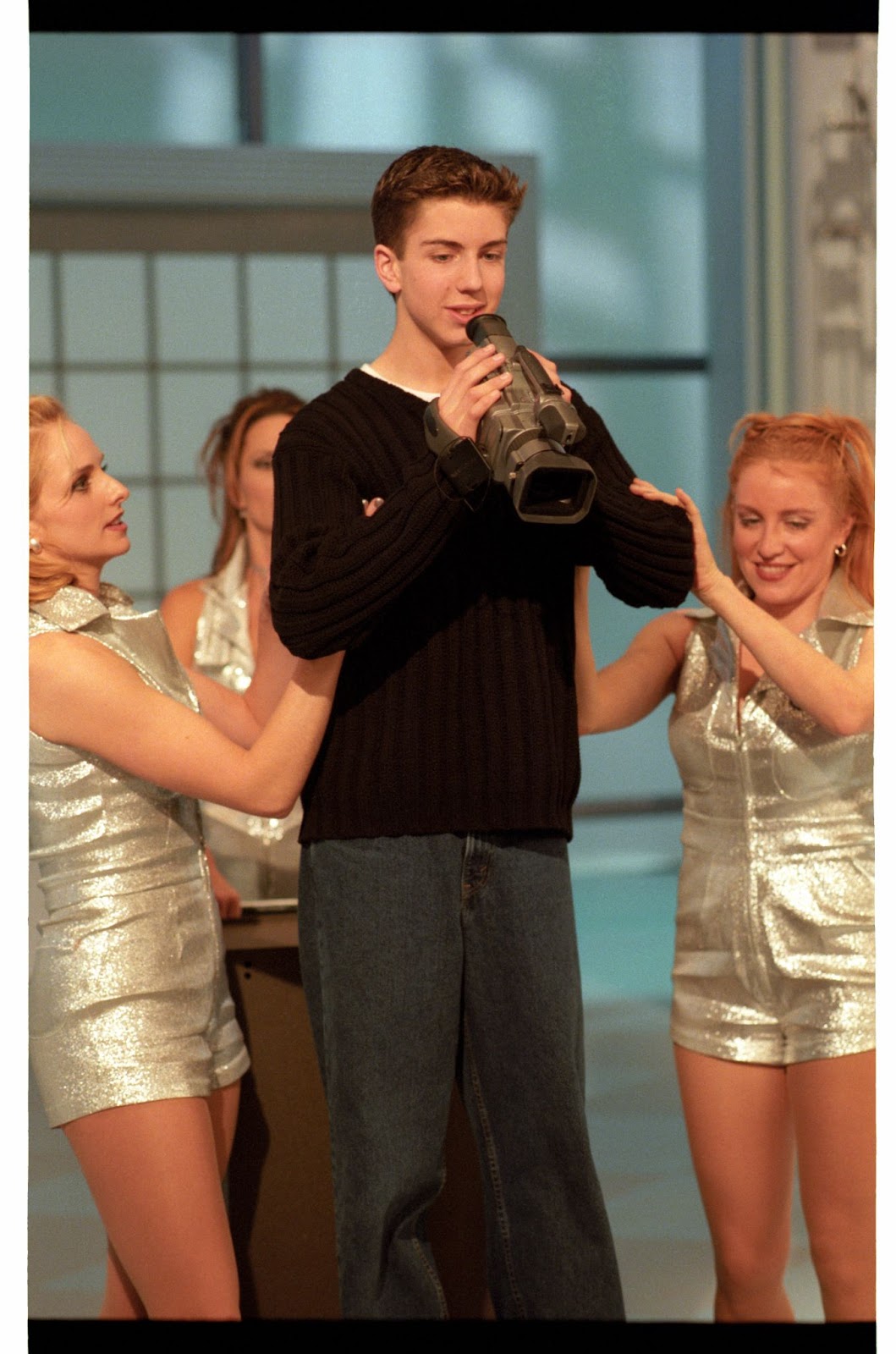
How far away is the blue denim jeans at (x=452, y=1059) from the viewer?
1717 mm

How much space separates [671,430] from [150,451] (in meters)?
2.71

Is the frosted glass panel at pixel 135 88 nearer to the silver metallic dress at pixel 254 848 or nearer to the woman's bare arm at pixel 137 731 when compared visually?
the silver metallic dress at pixel 254 848

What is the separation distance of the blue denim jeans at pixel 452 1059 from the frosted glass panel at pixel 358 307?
4747 mm

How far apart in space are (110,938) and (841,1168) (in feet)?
2.98

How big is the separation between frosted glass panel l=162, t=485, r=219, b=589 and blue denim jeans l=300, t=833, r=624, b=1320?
4.75 m

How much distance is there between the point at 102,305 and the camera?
6223mm

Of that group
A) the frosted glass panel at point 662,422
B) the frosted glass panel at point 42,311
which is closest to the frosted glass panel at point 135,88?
the frosted glass panel at point 42,311

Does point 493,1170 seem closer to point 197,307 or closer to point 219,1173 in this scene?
point 219,1173

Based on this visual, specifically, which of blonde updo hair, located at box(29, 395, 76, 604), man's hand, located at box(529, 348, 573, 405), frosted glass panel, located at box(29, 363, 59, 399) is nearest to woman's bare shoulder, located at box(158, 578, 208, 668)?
blonde updo hair, located at box(29, 395, 76, 604)

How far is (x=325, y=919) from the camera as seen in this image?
176 cm

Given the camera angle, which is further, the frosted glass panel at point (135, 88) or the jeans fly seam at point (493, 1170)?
the frosted glass panel at point (135, 88)

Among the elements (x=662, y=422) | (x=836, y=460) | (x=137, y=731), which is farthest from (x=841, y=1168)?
(x=662, y=422)

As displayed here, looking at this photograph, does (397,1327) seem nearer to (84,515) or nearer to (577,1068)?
(577,1068)

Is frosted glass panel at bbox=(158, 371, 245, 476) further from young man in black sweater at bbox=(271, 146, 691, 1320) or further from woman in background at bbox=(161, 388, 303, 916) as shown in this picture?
young man in black sweater at bbox=(271, 146, 691, 1320)
